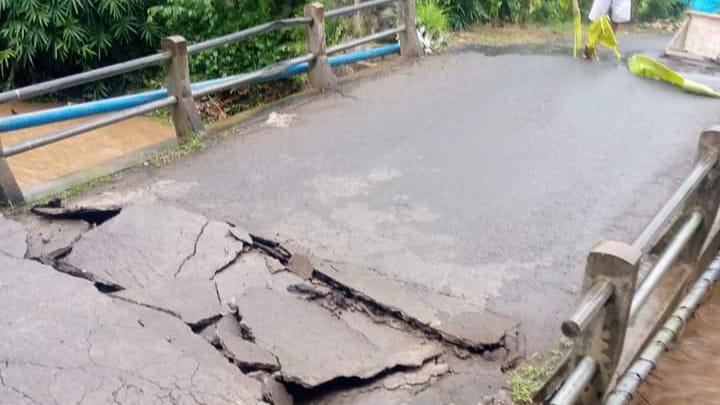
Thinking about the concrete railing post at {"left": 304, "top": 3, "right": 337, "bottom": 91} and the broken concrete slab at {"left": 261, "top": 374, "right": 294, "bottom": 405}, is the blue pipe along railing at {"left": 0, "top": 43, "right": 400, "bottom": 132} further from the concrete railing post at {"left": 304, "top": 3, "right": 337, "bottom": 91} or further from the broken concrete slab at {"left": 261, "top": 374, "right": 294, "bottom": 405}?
the broken concrete slab at {"left": 261, "top": 374, "right": 294, "bottom": 405}

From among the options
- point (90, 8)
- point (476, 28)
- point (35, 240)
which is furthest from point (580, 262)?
point (90, 8)

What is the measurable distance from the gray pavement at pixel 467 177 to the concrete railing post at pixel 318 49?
27 centimetres

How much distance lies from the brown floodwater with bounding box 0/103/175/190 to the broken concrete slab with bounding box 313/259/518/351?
19.0 ft

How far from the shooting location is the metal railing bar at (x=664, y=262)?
3.35m

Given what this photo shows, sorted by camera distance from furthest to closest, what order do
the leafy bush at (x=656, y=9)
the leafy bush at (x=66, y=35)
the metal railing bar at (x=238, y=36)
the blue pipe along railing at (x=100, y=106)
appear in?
the leafy bush at (x=656, y=9)
the leafy bush at (x=66, y=35)
the metal railing bar at (x=238, y=36)
the blue pipe along railing at (x=100, y=106)

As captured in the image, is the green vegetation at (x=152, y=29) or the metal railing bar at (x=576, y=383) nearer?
the metal railing bar at (x=576, y=383)

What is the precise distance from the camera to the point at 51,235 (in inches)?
200

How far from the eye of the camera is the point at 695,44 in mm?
11242

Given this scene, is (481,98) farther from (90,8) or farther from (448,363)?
(90,8)

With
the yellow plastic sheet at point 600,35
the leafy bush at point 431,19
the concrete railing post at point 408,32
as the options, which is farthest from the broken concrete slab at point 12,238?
the yellow plastic sheet at point 600,35

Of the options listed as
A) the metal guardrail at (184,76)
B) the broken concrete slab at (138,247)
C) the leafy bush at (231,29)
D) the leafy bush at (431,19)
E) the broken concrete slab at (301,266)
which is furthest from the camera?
the leafy bush at (431,19)

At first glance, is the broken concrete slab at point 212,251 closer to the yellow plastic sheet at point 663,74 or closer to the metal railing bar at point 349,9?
the metal railing bar at point 349,9

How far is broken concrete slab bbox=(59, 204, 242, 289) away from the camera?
456 centimetres

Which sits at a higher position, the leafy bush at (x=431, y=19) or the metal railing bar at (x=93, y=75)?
the metal railing bar at (x=93, y=75)
